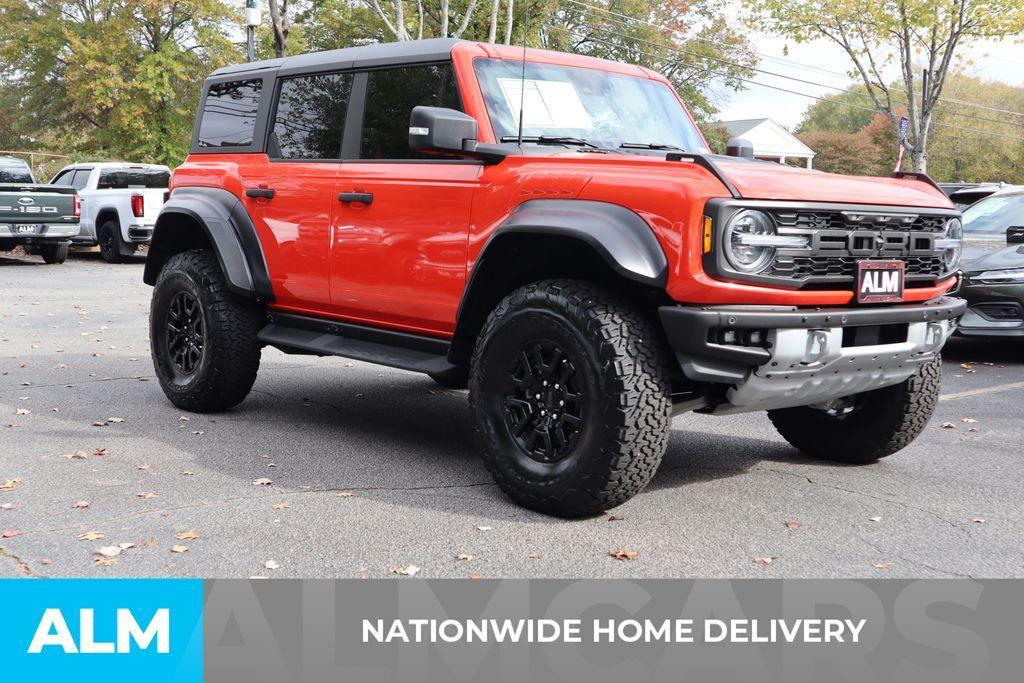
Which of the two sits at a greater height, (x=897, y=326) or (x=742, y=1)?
(x=742, y=1)

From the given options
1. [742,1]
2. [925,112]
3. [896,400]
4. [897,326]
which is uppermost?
[742,1]

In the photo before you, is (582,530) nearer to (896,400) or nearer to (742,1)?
(896,400)

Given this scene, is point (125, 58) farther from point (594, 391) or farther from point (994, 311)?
point (594, 391)

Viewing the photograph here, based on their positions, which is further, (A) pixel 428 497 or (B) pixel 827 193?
(A) pixel 428 497

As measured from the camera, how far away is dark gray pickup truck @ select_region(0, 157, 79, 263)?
1870 cm

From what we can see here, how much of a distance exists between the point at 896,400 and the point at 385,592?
9.50 ft

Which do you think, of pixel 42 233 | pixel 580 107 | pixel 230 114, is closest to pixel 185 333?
pixel 230 114

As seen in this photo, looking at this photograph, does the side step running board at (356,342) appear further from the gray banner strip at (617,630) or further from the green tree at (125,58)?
the green tree at (125,58)

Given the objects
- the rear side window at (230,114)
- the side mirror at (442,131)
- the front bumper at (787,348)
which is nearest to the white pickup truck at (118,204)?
the rear side window at (230,114)

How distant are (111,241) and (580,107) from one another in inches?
657

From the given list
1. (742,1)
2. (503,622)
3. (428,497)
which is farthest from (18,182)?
(503,622)

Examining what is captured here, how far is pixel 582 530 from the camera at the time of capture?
4.54 metres

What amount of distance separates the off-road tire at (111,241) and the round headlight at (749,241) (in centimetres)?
1760

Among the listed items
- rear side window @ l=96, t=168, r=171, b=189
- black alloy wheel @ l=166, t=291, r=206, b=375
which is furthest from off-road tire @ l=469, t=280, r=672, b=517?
rear side window @ l=96, t=168, r=171, b=189
